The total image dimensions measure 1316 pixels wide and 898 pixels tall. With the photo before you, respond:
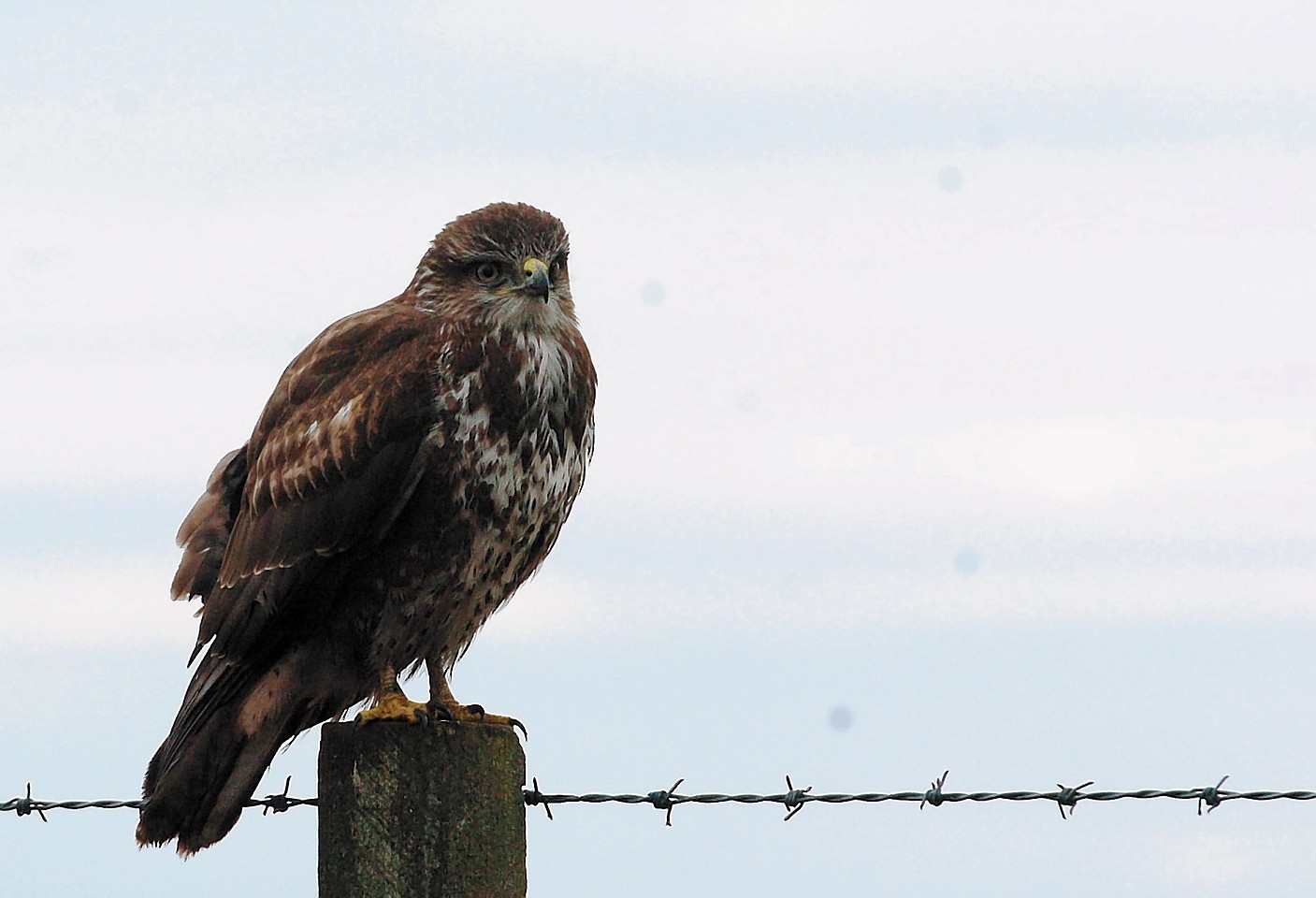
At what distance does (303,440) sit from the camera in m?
5.69

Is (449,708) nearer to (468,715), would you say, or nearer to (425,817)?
(468,715)

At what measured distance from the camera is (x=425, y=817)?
4102 millimetres

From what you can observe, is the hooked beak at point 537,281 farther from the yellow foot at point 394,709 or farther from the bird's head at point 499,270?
the yellow foot at point 394,709

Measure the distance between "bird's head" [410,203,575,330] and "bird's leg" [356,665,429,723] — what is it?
1215 millimetres


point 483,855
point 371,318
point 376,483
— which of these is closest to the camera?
point 483,855

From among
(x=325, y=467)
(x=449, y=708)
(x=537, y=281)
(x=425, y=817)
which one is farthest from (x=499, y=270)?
(x=425, y=817)

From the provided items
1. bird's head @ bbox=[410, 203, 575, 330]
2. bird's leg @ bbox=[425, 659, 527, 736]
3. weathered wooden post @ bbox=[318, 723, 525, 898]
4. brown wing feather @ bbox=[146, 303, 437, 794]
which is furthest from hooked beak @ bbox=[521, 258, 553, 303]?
weathered wooden post @ bbox=[318, 723, 525, 898]

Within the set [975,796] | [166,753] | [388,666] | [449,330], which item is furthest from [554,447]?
[975,796]

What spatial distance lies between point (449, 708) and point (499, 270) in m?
1.51

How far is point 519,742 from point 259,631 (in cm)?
159

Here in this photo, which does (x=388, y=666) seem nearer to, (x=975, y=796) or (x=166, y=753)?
(x=166, y=753)

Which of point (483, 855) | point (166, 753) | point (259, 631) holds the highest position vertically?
point (259, 631)

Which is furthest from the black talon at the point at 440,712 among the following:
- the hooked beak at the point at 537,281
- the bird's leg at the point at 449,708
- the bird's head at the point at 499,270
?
the hooked beak at the point at 537,281

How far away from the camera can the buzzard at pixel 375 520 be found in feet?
18.0
